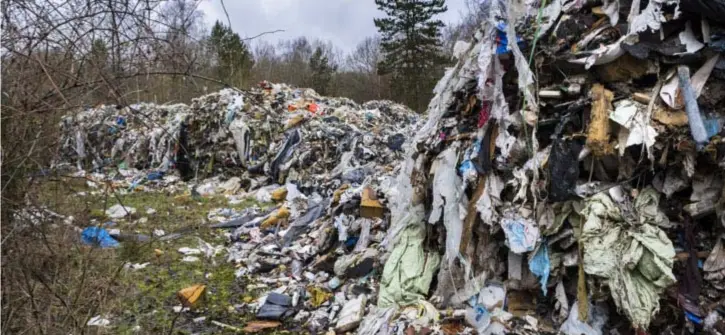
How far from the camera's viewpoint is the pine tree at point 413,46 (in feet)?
64.1

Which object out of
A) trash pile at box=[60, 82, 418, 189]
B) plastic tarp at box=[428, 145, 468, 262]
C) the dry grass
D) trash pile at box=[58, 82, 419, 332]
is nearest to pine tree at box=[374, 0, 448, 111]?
trash pile at box=[58, 82, 419, 332]

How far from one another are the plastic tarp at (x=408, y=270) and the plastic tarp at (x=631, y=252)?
43.4 inches

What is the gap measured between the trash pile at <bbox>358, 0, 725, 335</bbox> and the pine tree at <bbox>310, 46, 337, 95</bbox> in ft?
55.3

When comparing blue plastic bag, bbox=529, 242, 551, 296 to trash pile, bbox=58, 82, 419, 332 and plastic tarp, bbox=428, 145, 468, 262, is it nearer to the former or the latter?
plastic tarp, bbox=428, 145, 468, 262

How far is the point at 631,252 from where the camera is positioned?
8.38 feet

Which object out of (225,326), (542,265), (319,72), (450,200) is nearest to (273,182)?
(225,326)

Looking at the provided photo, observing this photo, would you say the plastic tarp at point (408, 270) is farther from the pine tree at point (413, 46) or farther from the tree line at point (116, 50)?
the pine tree at point (413, 46)

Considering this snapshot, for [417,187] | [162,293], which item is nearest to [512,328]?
[417,187]

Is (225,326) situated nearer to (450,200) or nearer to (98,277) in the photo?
(98,277)

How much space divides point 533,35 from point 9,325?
3.40 m

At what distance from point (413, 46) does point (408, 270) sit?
17.6 metres

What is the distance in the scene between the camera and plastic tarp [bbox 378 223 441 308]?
3.19 m

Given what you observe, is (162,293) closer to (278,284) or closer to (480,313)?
(278,284)

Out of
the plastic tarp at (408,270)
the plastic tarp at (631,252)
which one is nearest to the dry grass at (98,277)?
the plastic tarp at (408,270)
